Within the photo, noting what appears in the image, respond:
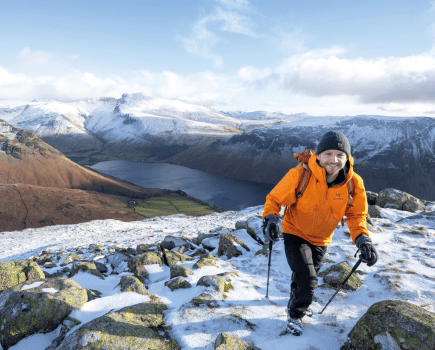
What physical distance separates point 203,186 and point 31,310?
445ft

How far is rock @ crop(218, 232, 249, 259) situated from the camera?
1038 cm

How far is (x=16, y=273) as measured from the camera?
6.21 metres

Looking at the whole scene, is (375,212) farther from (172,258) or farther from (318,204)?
(172,258)

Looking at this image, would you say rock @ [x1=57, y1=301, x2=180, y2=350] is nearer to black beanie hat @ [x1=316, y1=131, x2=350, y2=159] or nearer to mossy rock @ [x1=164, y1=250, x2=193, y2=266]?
mossy rock @ [x1=164, y1=250, x2=193, y2=266]

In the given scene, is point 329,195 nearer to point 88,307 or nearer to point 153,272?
point 88,307

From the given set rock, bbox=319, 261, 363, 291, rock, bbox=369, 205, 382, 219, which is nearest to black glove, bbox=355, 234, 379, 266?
rock, bbox=319, 261, 363, 291

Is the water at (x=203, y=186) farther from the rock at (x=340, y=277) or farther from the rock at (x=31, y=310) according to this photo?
the rock at (x=31, y=310)

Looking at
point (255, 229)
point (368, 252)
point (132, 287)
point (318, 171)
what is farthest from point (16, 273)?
point (255, 229)

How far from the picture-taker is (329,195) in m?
4.46

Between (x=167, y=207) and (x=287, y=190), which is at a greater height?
(x=287, y=190)

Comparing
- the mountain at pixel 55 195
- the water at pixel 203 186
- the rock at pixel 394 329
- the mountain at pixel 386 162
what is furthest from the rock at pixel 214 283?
the mountain at pixel 386 162

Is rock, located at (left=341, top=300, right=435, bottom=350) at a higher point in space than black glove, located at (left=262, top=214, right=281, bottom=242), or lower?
lower

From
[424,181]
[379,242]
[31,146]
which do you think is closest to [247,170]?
[424,181]

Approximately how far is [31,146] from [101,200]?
178 feet
